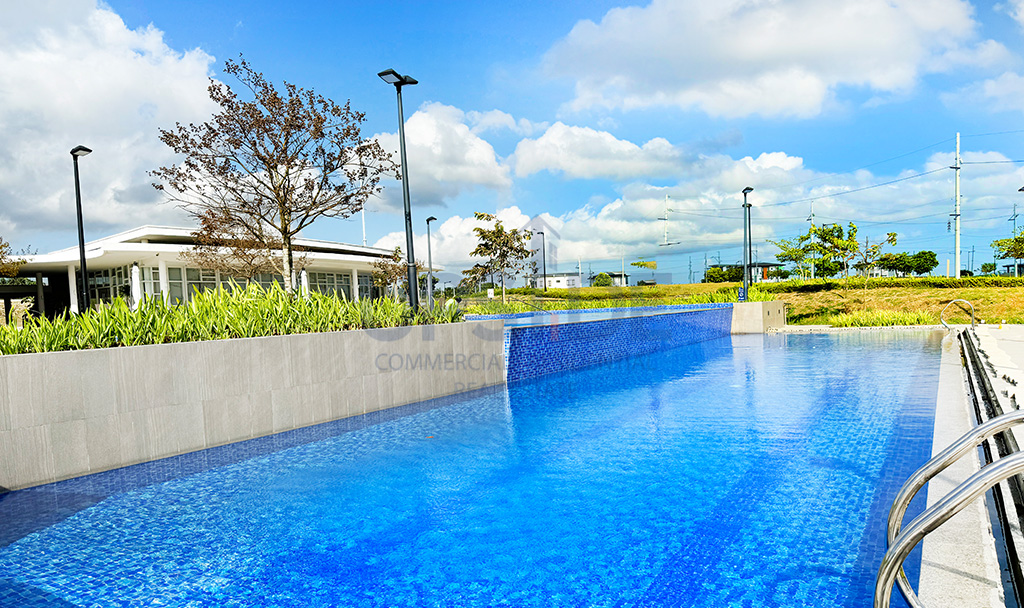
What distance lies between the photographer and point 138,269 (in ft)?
86.9

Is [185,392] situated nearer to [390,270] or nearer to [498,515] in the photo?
[498,515]

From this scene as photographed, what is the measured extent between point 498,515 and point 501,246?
103 ft

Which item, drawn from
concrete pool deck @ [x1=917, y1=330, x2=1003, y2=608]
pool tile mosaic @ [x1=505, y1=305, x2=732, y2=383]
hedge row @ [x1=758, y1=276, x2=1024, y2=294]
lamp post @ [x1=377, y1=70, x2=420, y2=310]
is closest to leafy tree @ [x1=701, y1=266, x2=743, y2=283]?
hedge row @ [x1=758, y1=276, x2=1024, y2=294]

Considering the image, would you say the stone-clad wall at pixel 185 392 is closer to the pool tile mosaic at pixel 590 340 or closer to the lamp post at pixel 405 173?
the lamp post at pixel 405 173

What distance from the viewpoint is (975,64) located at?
2203cm

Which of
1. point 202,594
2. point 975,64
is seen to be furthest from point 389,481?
point 975,64

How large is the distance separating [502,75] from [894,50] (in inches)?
642

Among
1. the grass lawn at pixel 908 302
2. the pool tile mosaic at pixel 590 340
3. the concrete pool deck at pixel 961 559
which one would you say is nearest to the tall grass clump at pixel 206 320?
the pool tile mosaic at pixel 590 340

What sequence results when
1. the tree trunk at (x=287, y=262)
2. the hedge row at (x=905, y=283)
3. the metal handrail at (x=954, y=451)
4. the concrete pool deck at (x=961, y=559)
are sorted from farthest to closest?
Result: 1. the hedge row at (x=905, y=283)
2. the tree trunk at (x=287, y=262)
3. the concrete pool deck at (x=961, y=559)
4. the metal handrail at (x=954, y=451)

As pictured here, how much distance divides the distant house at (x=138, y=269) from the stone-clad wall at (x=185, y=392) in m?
13.7

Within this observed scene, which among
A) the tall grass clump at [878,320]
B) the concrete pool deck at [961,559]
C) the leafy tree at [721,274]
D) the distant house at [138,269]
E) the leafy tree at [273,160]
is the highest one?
the leafy tree at [273,160]

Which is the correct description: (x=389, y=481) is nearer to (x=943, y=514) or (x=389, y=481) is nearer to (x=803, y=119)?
(x=943, y=514)

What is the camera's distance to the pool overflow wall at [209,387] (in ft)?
17.4

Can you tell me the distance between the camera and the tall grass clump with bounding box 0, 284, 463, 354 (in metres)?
5.86
